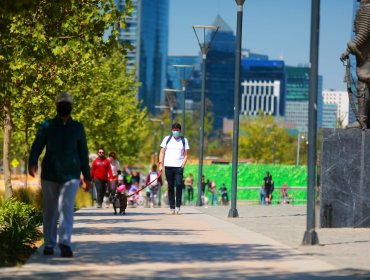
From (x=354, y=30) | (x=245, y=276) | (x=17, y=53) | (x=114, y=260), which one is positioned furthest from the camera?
(x=354, y=30)

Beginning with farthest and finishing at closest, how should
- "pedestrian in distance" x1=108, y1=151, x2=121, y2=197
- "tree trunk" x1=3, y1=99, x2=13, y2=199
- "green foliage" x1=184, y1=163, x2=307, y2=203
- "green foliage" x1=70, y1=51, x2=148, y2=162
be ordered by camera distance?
"green foliage" x1=184, y1=163, x2=307, y2=203, "green foliage" x1=70, y1=51, x2=148, y2=162, "pedestrian in distance" x1=108, y1=151, x2=121, y2=197, "tree trunk" x1=3, y1=99, x2=13, y2=199

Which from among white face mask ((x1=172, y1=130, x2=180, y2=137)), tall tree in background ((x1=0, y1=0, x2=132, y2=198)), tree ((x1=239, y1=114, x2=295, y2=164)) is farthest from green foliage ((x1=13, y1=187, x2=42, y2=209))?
tree ((x1=239, y1=114, x2=295, y2=164))

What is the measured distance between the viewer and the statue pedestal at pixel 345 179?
64.8 ft

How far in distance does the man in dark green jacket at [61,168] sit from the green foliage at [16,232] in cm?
42

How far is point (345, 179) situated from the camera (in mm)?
19859

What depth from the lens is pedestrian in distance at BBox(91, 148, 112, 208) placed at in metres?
31.4

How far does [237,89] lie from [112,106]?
28586mm

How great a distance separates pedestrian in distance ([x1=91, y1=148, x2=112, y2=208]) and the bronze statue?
38.7ft

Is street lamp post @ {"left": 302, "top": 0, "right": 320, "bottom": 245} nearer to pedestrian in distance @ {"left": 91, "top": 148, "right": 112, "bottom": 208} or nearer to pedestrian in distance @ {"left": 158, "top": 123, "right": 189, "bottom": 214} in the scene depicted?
pedestrian in distance @ {"left": 158, "top": 123, "right": 189, "bottom": 214}

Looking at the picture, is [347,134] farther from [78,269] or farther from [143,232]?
[78,269]

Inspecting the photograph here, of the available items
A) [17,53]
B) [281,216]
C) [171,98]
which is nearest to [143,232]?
[17,53]

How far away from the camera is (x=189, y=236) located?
17219 mm

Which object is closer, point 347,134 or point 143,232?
point 143,232

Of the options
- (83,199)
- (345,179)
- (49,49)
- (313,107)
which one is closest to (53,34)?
(49,49)
